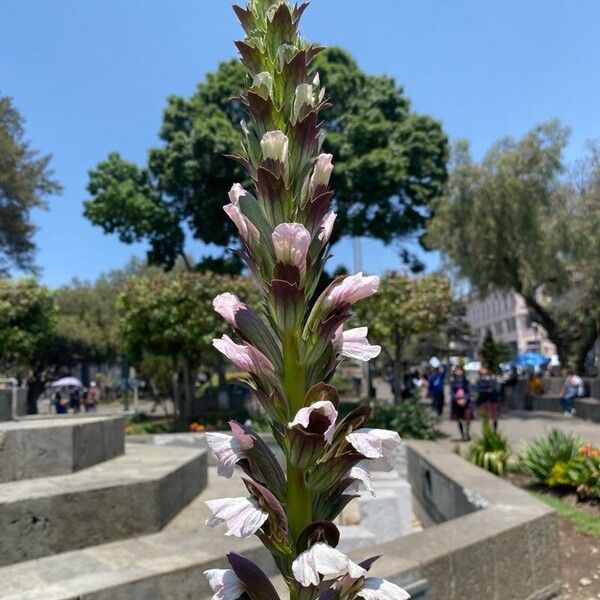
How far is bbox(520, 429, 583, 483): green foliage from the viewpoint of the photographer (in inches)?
342

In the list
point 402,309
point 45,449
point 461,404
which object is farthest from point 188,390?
point 45,449

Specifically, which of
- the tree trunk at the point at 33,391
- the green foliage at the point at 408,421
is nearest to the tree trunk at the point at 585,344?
the green foliage at the point at 408,421

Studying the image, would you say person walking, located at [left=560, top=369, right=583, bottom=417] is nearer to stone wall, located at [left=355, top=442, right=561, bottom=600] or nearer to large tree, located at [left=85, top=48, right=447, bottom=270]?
large tree, located at [left=85, top=48, right=447, bottom=270]

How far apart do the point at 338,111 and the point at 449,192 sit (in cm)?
792

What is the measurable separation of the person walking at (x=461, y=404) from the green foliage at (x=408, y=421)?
2.37 ft

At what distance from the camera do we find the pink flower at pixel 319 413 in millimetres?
1214

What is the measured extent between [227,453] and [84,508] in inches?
165

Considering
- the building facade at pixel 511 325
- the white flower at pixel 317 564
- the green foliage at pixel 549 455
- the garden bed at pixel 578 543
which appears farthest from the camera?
the building facade at pixel 511 325

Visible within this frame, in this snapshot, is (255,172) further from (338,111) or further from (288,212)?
(338,111)

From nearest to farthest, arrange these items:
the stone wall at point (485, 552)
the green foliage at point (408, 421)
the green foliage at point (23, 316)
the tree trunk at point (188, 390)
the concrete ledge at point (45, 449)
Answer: the stone wall at point (485, 552), the concrete ledge at point (45, 449), the green foliage at point (408, 421), the tree trunk at point (188, 390), the green foliage at point (23, 316)

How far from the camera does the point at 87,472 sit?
19.6ft

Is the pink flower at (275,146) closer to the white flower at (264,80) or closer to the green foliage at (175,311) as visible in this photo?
the white flower at (264,80)

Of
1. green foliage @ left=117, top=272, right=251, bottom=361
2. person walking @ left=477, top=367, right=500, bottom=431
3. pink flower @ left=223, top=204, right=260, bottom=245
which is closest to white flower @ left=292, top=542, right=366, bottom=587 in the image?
pink flower @ left=223, top=204, right=260, bottom=245

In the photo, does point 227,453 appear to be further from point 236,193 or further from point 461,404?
point 461,404
